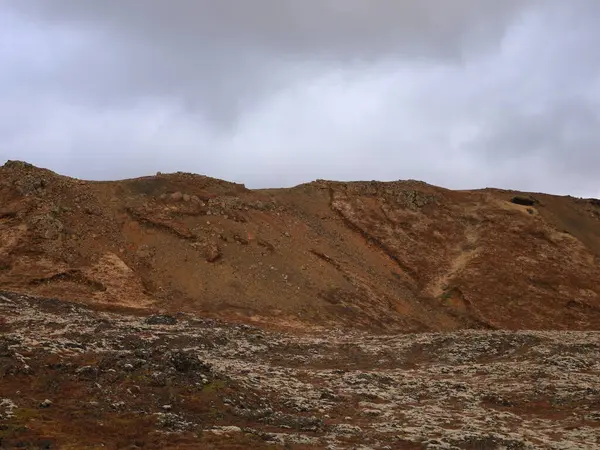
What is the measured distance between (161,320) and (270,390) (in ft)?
39.4

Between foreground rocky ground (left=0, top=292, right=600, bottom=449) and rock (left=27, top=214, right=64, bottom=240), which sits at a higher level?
rock (left=27, top=214, right=64, bottom=240)

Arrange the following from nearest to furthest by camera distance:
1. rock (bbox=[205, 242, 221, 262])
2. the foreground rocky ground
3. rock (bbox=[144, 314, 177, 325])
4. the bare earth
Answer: the foreground rocky ground → the bare earth → rock (bbox=[144, 314, 177, 325]) → rock (bbox=[205, 242, 221, 262])

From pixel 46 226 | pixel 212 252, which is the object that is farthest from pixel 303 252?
pixel 46 226

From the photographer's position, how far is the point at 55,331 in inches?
831

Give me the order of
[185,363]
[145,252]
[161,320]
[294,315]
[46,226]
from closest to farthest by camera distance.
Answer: [185,363] < [161,320] < [294,315] < [46,226] < [145,252]

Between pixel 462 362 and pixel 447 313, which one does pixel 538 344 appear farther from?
pixel 447 313

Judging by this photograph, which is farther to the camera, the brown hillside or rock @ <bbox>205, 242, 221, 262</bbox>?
rock @ <bbox>205, 242, 221, 262</bbox>

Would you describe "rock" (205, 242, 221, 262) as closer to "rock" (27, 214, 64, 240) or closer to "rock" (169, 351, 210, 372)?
"rock" (27, 214, 64, 240)

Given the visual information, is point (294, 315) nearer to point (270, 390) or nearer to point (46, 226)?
point (46, 226)

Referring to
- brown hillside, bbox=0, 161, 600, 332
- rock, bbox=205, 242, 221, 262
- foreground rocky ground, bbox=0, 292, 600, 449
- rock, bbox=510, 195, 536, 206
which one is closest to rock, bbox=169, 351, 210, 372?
foreground rocky ground, bbox=0, 292, 600, 449

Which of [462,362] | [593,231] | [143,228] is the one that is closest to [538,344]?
[462,362]

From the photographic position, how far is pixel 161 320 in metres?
27.4

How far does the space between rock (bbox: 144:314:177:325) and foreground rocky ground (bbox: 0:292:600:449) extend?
55 cm

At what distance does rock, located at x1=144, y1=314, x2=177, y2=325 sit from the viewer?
27.0 meters
